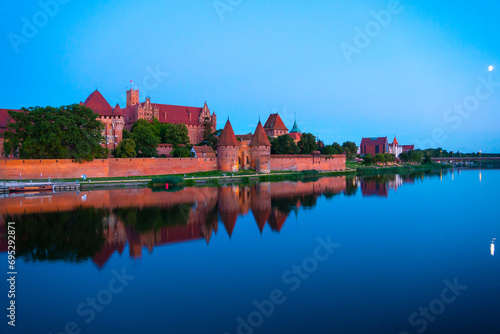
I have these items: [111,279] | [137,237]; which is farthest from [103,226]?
[111,279]

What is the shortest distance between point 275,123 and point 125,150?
23.9m

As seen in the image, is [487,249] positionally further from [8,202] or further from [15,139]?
[15,139]

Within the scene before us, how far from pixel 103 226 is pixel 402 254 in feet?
27.5

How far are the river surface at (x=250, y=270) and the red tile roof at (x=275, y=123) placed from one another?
3360cm

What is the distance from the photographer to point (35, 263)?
26.3ft

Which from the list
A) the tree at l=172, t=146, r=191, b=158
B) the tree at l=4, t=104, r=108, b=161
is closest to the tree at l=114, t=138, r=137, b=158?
the tree at l=4, t=104, r=108, b=161

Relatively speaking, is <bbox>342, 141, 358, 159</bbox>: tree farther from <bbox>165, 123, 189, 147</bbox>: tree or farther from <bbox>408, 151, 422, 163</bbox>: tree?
<bbox>165, 123, 189, 147</bbox>: tree

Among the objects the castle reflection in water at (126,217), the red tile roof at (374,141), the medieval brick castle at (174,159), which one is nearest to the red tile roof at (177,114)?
the medieval brick castle at (174,159)

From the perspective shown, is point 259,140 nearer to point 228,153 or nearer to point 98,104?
point 228,153

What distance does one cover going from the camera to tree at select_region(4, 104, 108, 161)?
902 inches

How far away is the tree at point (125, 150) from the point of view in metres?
28.0

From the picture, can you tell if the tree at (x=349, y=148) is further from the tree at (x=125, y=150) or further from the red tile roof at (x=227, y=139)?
the tree at (x=125, y=150)

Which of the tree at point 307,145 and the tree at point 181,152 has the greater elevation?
the tree at point 307,145

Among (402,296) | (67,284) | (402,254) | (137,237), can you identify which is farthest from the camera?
(137,237)
